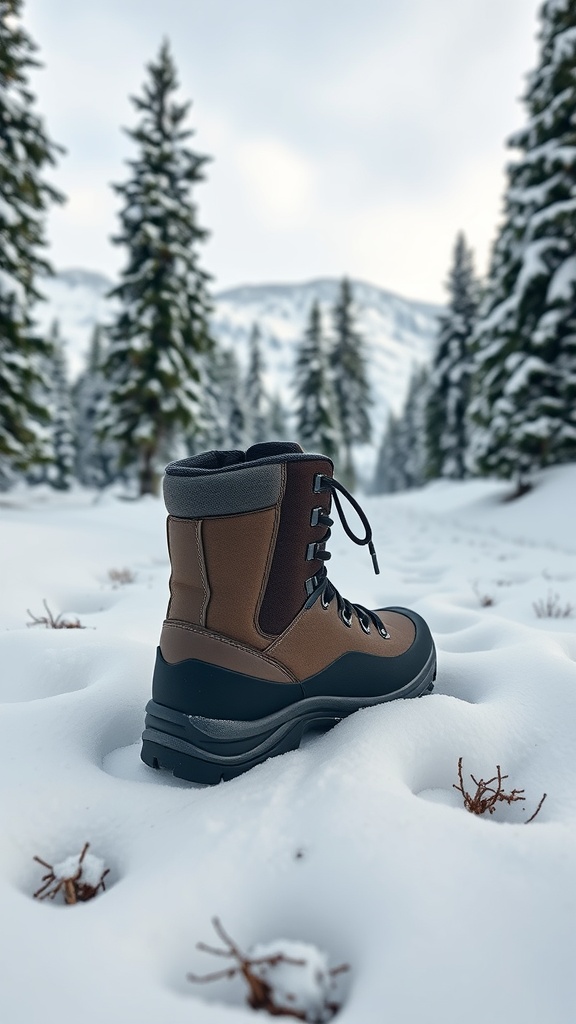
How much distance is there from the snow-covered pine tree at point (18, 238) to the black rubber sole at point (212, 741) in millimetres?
9784

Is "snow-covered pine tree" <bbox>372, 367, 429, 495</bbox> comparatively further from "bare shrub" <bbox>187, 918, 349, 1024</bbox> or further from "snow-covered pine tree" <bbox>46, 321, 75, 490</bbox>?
"bare shrub" <bbox>187, 918, 349, 1024</bbox>

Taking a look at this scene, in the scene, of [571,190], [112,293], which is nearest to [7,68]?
[112,293]

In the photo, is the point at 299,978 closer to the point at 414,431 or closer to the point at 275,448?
the point at 275,448

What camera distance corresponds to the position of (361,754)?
132 cm

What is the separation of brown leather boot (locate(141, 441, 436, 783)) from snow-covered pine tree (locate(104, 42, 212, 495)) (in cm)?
1304

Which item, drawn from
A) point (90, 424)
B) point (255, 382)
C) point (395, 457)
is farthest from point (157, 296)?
point (395, 457)

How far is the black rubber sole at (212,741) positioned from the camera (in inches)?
52.6

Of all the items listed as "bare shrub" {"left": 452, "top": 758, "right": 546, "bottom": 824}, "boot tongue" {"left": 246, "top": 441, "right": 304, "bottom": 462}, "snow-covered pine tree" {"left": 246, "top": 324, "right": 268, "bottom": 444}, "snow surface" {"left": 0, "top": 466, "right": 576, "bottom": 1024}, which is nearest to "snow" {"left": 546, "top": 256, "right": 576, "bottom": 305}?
"snow surface" {"left": 0, "top": 466, "right": 576, "bottom": 1024}

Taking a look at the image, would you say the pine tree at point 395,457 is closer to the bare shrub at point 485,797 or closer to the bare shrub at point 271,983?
the bare shrub at point 485,797

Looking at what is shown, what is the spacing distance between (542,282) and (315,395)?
55.2ft

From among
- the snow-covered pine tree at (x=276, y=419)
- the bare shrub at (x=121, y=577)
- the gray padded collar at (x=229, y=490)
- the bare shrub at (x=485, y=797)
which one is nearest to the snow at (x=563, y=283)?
the bare shrub at (x=121, y=577)

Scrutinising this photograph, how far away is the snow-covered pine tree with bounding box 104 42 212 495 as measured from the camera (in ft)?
46.3

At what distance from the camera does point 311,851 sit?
101cm

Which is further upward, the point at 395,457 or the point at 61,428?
the point at 61,428
